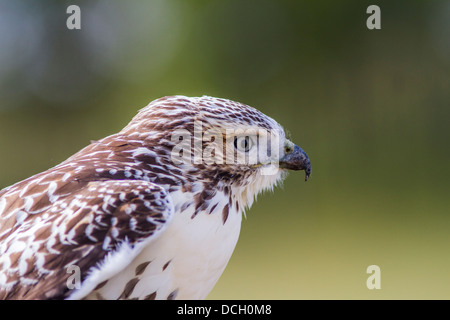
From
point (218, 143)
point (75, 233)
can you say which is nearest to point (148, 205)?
point (75, 233)

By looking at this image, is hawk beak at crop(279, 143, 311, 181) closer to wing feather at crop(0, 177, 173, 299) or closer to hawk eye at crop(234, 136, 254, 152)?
hawk eye at crop(234, 136, 254, 152)

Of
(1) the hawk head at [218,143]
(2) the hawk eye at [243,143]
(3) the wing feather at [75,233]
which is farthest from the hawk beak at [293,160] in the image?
(3) the wing feather at [75,233]

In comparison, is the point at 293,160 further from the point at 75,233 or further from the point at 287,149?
the point at 75,233

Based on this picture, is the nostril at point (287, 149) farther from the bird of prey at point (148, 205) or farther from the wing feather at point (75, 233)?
the wing feather at point (75, 233)

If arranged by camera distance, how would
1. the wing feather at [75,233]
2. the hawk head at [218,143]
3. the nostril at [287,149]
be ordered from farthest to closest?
the nostril at [287,149], the hawk head at [218,143], the wing feather at [75,233]

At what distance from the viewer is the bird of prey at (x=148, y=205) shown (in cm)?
179

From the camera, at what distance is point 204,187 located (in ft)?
7.17

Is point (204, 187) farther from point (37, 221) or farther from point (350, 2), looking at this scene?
point (350, 2)

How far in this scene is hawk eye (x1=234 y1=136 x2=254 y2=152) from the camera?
2.32 m

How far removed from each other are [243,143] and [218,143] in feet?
0.35

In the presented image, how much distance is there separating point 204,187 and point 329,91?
5.89 metres

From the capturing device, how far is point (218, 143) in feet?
7.57

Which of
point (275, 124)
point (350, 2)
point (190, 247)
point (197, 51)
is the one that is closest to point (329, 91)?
point (350, 2)

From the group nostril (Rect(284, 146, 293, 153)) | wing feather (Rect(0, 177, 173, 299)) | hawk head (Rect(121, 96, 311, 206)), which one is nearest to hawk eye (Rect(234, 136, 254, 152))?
hawk head (Rect(121, 96, 311, 206))
